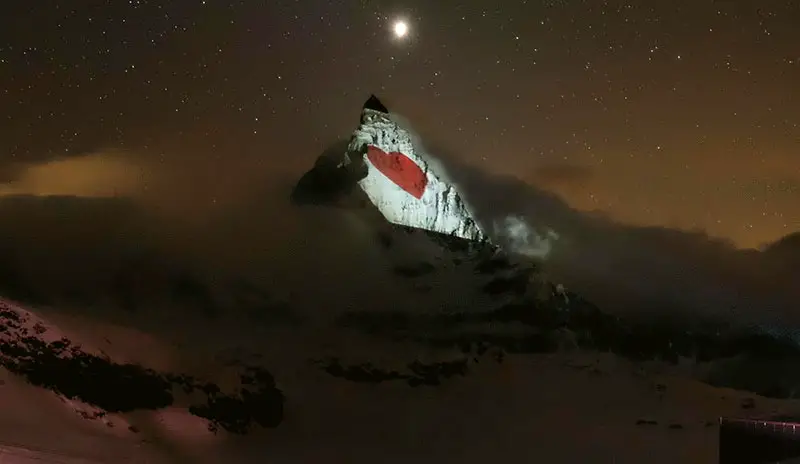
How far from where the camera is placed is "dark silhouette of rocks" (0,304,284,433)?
3.39ft

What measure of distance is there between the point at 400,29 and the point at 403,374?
0.55m

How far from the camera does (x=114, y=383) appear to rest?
1063 millimetres

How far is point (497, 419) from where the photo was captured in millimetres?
987

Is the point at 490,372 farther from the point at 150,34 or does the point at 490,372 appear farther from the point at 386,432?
the point at 150,34

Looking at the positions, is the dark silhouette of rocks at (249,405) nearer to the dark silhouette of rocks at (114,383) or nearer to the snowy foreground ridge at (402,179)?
the dark silhouette of rocks at (114,383)

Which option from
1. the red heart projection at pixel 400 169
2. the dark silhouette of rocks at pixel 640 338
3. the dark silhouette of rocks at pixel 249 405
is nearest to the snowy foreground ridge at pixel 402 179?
the red heart projection at pixel 400 169

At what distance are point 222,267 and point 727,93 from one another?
33.0 inches

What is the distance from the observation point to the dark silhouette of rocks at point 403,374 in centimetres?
99

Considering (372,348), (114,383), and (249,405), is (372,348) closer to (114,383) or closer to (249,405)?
(249,405)

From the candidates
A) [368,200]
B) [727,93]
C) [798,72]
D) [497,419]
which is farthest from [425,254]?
[798,72]

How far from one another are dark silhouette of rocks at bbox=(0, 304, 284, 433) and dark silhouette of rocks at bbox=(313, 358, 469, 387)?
0.11m

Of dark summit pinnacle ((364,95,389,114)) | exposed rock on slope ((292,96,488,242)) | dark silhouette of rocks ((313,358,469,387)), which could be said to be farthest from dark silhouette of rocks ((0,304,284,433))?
dark summit pinnacle ((364,95,389,114))

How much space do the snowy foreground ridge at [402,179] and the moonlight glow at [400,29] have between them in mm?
106

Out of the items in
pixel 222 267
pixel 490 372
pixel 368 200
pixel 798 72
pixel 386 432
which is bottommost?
pixel 386 432
